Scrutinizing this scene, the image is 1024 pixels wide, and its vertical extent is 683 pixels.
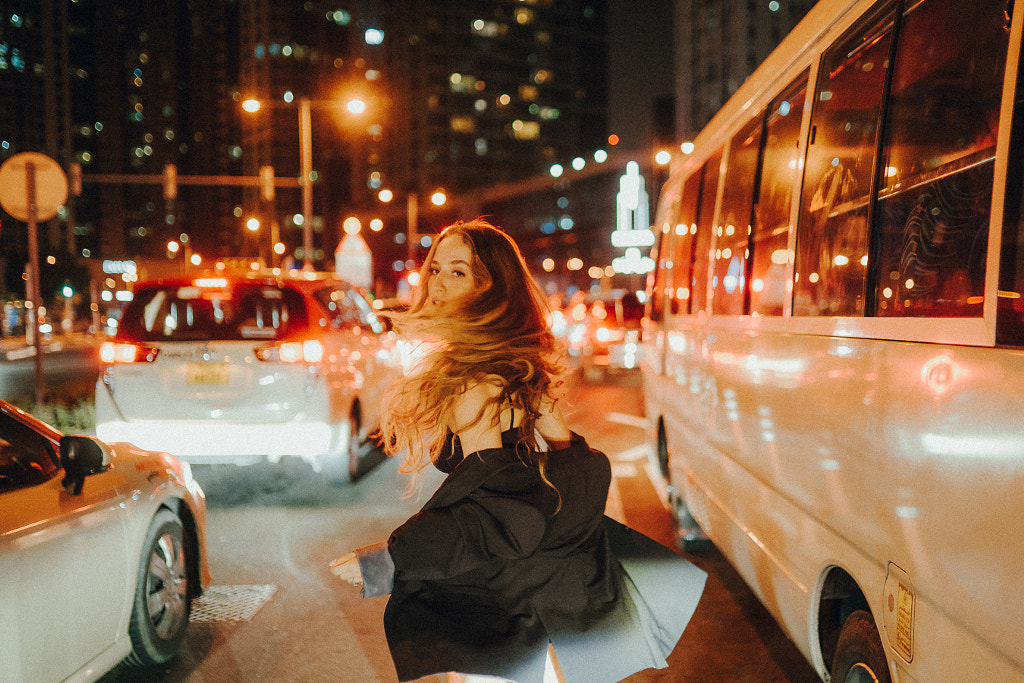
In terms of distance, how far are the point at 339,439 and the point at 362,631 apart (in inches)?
116

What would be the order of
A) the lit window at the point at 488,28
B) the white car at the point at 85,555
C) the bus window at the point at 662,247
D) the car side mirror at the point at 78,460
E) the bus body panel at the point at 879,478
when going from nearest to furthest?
the bus body panel at the point at 879,478 → the white car at the point at 85,555 → the car side mirror at the point at 78,460 → the bus window at the point at 662,247 → the lit window at the point at 488,28

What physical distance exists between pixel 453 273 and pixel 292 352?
4.77m

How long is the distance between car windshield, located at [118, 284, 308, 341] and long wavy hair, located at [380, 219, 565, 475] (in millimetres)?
4815

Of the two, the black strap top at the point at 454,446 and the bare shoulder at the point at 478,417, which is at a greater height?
the bare shoulder at the point at 478,417

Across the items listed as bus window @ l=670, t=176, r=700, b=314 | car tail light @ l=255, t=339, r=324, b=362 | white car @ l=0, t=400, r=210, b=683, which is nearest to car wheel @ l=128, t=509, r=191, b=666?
white car @ l=0, t=400, r=210, b=683

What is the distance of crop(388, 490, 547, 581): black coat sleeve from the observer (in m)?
1.79

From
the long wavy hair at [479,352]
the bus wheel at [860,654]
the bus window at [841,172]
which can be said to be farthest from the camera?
the bus window at [841,172]

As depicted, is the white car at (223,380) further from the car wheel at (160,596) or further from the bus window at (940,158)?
the bus window at (940,158)

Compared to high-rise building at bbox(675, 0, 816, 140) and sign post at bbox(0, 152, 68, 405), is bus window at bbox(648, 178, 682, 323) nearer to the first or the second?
sign post at bbox(0, 152, 68, 405)

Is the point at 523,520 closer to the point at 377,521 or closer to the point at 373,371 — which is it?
the point at 377,521

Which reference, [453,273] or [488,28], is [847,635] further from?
[488,28]

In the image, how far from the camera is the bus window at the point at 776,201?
348cm

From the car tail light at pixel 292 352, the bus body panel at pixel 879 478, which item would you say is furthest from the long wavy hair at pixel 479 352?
the car tail light at pixel 292 352

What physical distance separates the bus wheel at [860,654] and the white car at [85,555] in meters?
2.61
